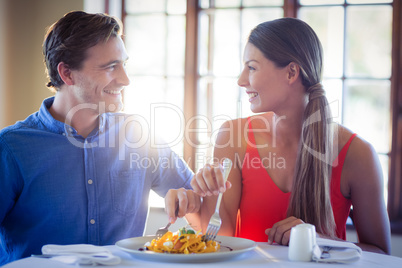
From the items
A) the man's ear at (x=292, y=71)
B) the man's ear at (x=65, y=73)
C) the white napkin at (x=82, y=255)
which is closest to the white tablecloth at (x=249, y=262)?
A: the white napkin at (x=82, y=255)

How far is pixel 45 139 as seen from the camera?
1.60 meters

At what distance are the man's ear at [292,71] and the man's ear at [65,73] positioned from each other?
0.86m

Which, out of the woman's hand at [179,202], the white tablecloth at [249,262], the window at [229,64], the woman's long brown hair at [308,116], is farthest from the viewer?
the window at [229,64]

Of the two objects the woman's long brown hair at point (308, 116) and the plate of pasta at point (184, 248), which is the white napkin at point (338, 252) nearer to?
the plate of pasta at point (184, 248)

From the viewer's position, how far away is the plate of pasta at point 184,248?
101 cm

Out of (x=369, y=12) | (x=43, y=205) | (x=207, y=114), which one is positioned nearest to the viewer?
(x=43, y=205)

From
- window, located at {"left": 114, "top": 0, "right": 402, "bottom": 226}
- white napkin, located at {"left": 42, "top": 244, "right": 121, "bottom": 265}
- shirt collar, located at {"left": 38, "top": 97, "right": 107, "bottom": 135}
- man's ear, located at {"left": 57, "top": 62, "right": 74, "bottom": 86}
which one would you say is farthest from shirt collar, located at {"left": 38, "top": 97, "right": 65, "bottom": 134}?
window, located at {"left": 114, "top": 0, "right": 402, "bottom": 226}

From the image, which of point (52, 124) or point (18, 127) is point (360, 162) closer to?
point (52, 124)

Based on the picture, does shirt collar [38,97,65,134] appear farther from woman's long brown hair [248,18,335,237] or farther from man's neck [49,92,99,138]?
woman's long brown hair [248,18,335,237]

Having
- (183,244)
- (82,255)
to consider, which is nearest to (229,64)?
(183,244)

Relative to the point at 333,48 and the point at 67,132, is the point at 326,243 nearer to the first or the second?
the point at 67,132

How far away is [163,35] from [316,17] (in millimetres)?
1155

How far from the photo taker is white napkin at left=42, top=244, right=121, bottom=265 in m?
1.00

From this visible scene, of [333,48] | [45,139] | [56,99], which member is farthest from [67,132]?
[333,48]
